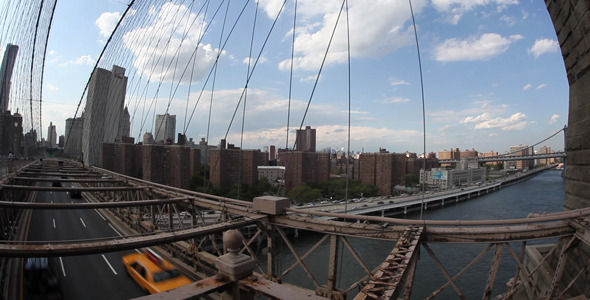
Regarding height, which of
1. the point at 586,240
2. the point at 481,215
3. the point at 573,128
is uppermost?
the point at 573,128

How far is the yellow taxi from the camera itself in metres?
8.13

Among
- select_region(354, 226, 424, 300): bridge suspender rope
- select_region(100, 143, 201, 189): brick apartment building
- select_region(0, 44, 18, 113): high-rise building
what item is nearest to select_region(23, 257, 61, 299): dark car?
select_region(354, 226, 424, 300): bridge suspender rope

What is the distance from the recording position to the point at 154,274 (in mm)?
8414

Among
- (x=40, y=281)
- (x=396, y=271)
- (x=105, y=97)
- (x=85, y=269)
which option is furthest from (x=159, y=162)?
(x=396, y=271)

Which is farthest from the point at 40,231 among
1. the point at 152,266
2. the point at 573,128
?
the point at 573,128

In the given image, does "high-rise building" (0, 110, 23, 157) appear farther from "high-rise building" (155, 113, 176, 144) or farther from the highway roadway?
"high-rise building" (155, 113, 176, 144)

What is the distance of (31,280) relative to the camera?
837 centimetres

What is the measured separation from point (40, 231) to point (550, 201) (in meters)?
80.5

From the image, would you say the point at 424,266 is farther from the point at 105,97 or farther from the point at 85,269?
the point at 105,97

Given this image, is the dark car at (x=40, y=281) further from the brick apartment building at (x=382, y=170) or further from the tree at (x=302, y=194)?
the brick apartment building at (x=382, y=170)

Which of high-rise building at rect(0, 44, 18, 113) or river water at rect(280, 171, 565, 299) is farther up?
high-rise building at rect(0, 44, 18, 113)

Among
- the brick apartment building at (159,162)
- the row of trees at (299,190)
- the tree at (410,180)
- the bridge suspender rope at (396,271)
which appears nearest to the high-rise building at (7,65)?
the bridge suspender rope at (396,271)

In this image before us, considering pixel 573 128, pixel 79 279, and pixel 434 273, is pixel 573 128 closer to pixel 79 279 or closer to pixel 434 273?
pixel 79 279

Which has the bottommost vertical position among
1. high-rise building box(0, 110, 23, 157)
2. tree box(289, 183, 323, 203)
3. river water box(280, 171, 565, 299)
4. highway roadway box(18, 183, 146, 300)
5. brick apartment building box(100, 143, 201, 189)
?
river water box(280, 171, 565, 299)
